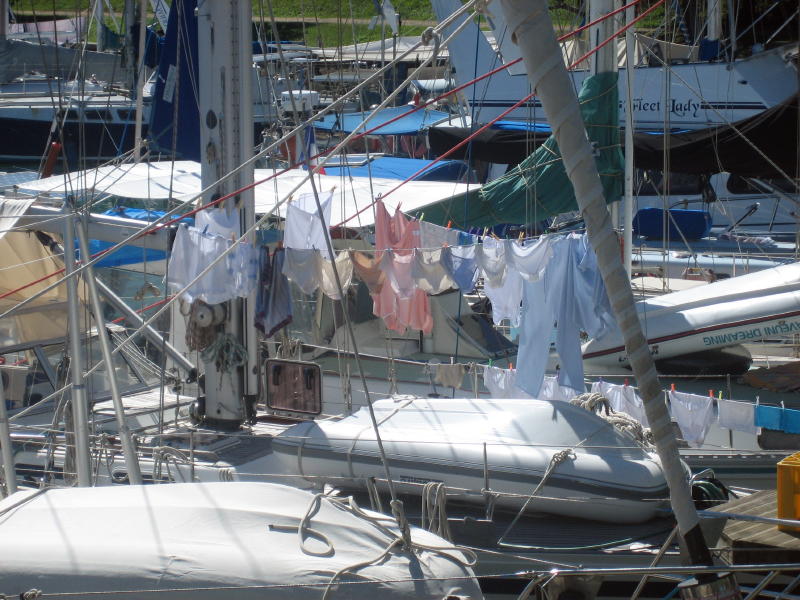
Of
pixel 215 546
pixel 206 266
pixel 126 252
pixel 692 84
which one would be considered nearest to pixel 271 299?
pixel 206 266

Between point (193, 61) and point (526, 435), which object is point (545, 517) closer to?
point (526, 435)

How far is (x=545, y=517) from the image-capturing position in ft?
24.1

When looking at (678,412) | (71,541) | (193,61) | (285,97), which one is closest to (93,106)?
(285,97)

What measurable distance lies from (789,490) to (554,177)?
735 centimetres

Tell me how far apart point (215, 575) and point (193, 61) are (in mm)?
6245

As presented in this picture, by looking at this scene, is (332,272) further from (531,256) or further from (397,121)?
(397,121)

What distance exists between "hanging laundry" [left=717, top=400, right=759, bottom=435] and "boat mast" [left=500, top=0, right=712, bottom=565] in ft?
19.9

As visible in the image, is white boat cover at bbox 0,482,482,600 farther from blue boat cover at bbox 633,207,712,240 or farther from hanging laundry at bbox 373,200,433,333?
blue boat cover at bbox 633,207,712,240

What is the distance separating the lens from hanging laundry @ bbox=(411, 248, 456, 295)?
9.78 m

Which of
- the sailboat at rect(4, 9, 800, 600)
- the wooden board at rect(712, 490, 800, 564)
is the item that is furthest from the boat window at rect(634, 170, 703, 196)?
the wooden board at rect(712, 490, 800, 564)

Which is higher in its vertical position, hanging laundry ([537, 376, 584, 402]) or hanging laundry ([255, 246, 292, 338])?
hanging laundry ([255, 246, 292, 338])

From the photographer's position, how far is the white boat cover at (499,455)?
23.2 ft

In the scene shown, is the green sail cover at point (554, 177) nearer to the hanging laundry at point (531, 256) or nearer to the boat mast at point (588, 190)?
the hanging laundry at point (531, 256)

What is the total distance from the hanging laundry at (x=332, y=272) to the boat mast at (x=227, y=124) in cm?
100
